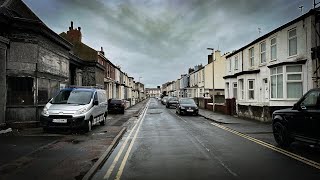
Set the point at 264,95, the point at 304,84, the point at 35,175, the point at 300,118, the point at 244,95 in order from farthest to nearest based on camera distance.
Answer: the point at 244,95 → the point at 264,95 → the point at 304,84 → the point at 300,118 → the point at 35,175

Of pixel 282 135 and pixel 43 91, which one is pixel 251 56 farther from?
pixel 282 135

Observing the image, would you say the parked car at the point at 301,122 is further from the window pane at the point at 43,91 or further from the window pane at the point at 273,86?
the window pane at the point at 43,91

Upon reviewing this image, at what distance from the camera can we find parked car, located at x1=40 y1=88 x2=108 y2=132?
1524 centimetres

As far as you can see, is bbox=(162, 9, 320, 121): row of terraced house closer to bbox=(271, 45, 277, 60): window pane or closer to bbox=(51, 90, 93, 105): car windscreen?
bbox=(271, 45, 277, 60): window pane

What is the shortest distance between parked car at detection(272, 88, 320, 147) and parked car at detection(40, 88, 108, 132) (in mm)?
8646

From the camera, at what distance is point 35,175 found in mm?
7492

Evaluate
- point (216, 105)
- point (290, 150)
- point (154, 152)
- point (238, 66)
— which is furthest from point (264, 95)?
point (154, 152)

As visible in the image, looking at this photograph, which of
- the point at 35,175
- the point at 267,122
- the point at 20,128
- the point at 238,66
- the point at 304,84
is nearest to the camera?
the point at 35,175

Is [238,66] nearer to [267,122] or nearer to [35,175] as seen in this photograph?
[267,122]

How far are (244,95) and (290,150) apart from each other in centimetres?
1825

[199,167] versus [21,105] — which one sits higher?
[21,105]

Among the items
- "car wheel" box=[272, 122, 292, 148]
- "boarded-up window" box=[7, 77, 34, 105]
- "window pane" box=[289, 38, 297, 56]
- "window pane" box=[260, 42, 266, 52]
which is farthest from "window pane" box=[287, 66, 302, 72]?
"boarded-up window" box=[7, 77, 34, 105]

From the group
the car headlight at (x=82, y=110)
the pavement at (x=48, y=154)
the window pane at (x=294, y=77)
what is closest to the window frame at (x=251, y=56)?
the window pane at (x=294, y=77)

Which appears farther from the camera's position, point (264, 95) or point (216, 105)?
point (216, 105)
